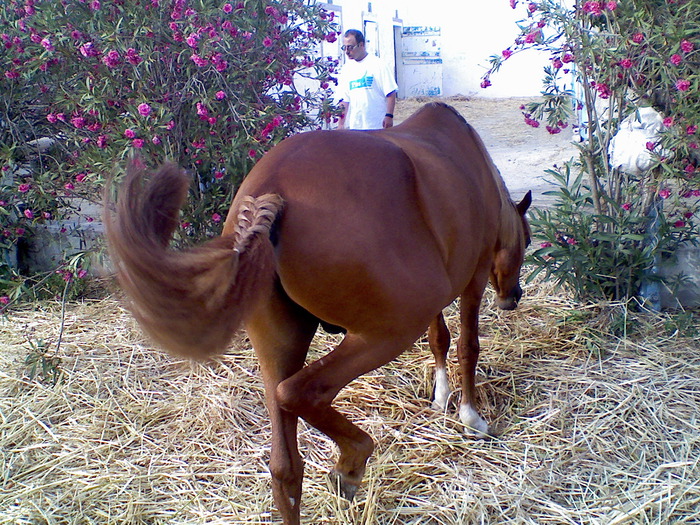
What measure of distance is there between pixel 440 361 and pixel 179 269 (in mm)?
1936

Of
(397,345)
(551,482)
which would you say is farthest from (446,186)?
→ (551,482)

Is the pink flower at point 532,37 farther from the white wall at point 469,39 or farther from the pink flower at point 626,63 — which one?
the white wall at point 469,39

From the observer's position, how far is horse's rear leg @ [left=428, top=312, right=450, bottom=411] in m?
3.22

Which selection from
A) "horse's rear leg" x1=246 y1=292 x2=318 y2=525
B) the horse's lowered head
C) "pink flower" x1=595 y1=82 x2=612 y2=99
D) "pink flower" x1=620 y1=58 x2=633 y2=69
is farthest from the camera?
"pink flower" x1=595 y1=82 x2=612 y2=99

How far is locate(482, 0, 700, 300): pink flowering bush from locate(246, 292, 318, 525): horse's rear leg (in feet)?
7.02

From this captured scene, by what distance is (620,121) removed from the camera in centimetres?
375

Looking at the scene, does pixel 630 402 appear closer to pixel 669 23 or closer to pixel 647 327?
pixel 647 327

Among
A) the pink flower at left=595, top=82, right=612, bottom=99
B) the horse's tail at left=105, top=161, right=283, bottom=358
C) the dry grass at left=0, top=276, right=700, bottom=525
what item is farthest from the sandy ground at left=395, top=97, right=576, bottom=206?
the horse's tail at left=105, top=161, right=283, bottom=358

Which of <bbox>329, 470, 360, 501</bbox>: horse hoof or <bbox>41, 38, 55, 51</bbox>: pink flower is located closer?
<bbox>329, 470, 360, 501</bbox>: horse hoof

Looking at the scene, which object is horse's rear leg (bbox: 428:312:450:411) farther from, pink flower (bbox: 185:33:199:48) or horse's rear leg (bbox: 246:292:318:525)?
pink flower (bbox: 185:33:199:48)

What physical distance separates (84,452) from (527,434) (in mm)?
2092

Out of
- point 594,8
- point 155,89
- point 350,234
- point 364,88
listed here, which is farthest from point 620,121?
point 155,89

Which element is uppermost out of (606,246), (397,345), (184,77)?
(184,77)

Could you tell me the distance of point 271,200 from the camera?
1.89m
